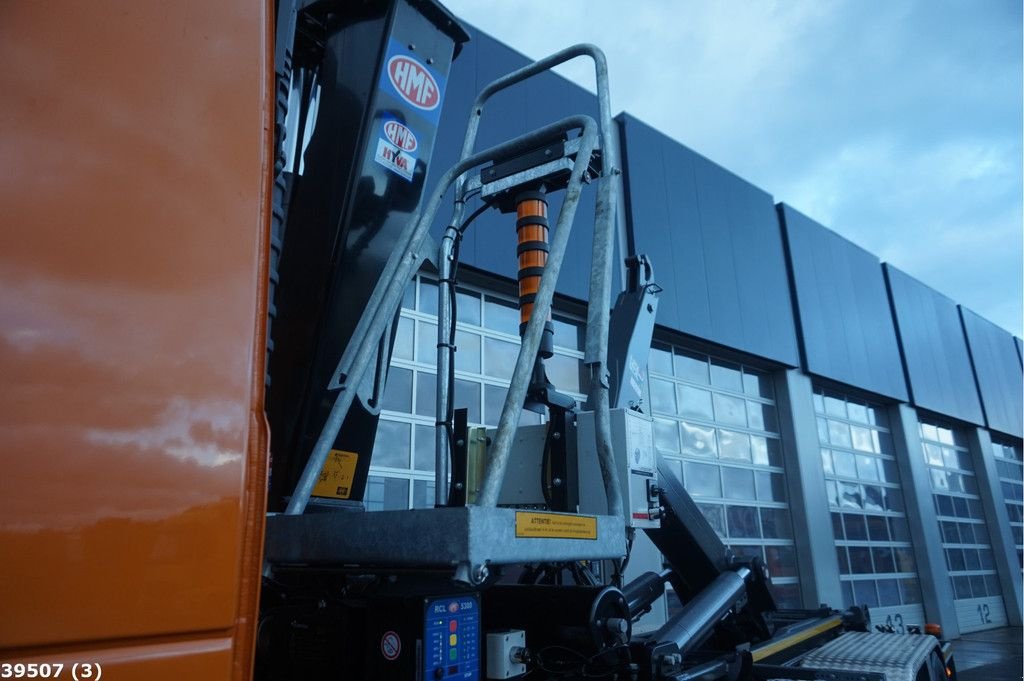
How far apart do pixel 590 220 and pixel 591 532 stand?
6912mm

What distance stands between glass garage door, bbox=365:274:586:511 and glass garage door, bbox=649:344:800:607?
1.94 meters

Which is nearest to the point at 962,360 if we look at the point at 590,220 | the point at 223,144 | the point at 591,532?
the point at 590,220

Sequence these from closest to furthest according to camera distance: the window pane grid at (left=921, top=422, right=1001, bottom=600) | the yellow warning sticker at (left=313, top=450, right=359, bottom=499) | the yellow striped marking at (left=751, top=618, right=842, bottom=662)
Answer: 1. the yellow warning sticker at (left=313, top=450, right=359, bottom=499)
2. the yellow striped marking at (left=751, top=618, right=842, bottom=662)
3. the window pane grid at (left=921, top=422, right=1001, bottom=600)

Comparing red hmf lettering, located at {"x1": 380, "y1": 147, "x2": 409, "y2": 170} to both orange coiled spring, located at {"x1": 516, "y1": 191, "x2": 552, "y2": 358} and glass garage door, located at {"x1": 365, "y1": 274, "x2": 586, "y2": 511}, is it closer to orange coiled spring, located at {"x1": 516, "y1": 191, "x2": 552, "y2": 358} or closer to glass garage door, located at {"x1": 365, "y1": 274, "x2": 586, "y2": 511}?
orange coiled spring, located at {"x1": 516, "y1": 191, "x2": 552, "y2": 358}

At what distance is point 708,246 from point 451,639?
9370 millimetres

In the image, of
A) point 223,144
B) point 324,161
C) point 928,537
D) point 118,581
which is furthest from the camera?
point 928,537

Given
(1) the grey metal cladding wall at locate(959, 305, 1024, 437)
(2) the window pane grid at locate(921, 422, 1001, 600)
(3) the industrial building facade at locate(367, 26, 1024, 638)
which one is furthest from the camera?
(1) the grey metal cladding wall at locate(959, 305, 1024, 437)

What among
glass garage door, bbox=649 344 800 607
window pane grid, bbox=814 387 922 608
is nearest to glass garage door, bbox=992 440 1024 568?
window pane grid, bbox=814 387 922 608

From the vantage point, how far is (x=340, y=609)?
2.33 metres

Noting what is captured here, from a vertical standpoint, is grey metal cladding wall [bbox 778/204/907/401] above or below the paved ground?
above

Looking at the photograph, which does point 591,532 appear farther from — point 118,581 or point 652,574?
point 652,574

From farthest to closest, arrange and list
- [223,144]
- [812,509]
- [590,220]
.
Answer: [812,509] < [590,220] < [223,144]

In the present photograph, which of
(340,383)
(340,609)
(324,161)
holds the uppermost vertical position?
(324,161)

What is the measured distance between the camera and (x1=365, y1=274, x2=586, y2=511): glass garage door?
20.9 ft
